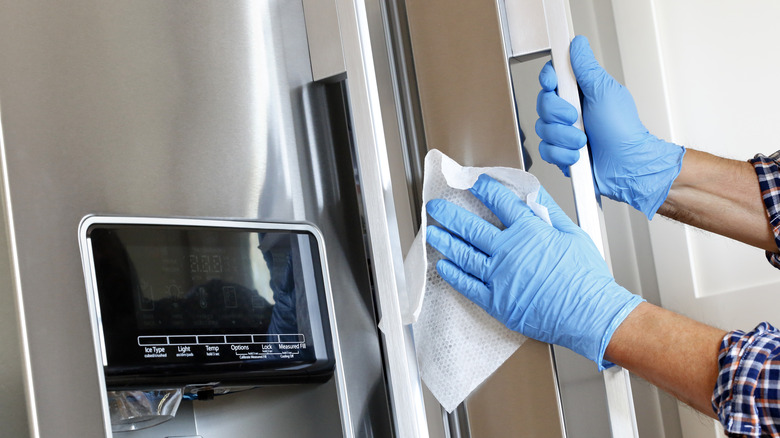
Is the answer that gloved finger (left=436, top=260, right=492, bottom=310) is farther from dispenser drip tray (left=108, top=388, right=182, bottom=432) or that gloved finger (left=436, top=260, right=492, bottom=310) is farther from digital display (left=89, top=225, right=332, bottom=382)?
dispenser drip tray (left=108, top=388, right=182, bottom=432)

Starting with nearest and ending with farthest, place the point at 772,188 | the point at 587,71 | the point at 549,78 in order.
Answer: the point at 549,78, the point at 587,71, the point at 772,188

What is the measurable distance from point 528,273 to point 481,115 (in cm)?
25

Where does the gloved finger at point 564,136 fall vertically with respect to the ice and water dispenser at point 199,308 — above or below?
above

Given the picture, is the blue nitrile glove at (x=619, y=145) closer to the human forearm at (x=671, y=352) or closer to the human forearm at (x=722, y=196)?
the human forearm at (x=722, y=196)

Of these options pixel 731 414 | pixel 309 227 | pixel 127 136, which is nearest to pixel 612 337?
pixel 731 414

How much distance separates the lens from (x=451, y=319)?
0.96 m

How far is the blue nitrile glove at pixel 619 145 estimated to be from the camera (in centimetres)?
124

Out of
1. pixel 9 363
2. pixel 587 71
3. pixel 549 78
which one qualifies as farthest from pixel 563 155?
pixel 9 363

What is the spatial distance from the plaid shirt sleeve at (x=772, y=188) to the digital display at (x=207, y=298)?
101 cm

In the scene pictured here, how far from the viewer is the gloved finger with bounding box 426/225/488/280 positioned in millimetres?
967

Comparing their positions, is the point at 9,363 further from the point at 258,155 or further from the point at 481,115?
the point at 481,115

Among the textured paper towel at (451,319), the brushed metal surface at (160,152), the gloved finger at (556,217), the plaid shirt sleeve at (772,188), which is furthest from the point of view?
the plaid shirt sleeve at (772,188)

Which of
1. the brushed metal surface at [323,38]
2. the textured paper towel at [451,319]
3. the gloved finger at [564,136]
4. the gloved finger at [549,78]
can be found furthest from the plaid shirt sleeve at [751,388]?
the brushed metal surface at [323,38]

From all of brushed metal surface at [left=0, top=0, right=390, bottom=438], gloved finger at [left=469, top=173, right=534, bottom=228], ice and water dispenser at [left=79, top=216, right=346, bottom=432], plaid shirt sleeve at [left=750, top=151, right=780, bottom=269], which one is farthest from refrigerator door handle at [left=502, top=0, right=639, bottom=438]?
plaid shirt sleeve at [left=750, top=151, right=780, bottom=269]
